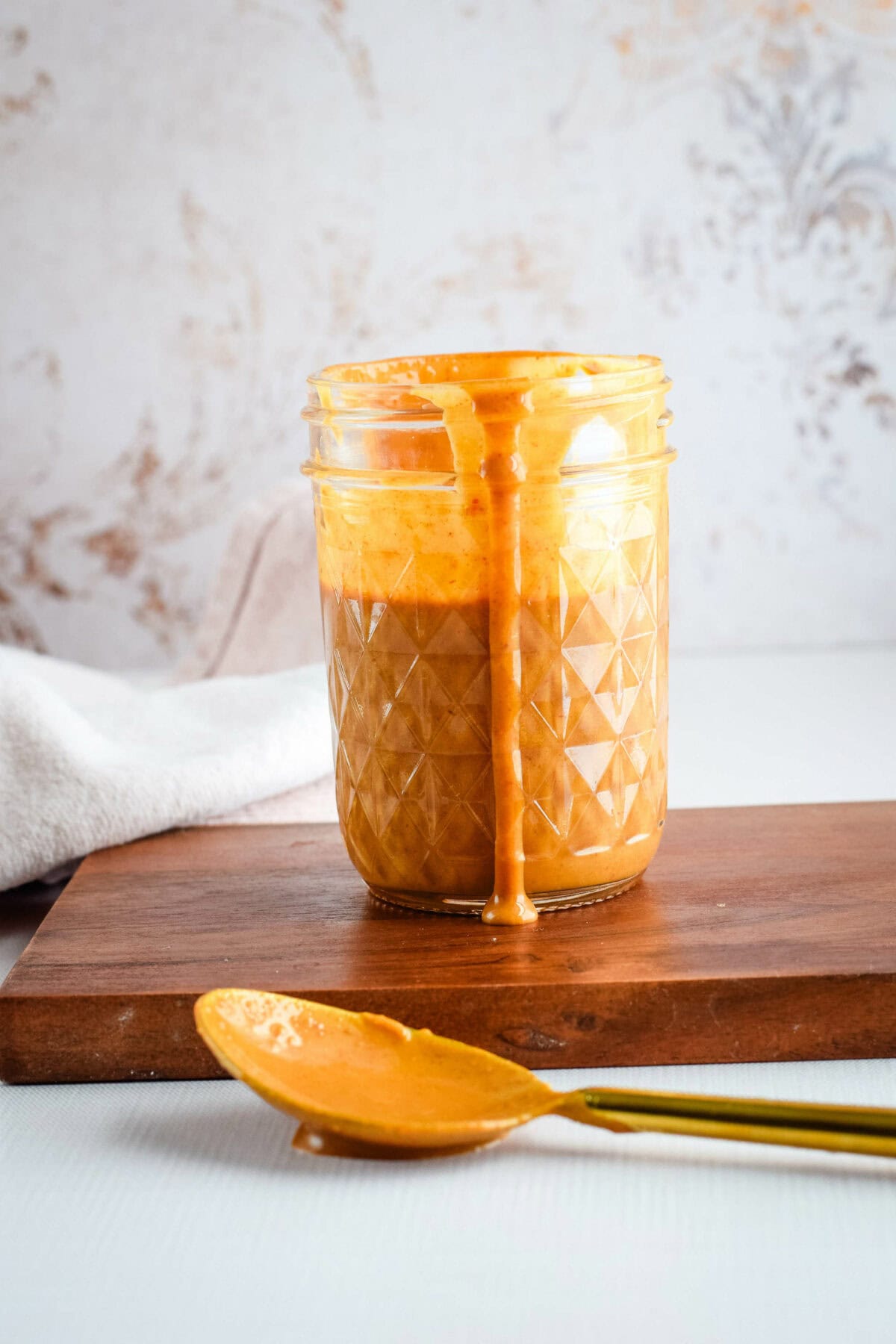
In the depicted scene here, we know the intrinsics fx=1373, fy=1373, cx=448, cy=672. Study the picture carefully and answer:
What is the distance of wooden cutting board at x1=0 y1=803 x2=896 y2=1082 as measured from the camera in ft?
1.46

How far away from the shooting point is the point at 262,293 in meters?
1.70

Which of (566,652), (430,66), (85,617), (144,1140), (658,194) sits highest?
(430,66)

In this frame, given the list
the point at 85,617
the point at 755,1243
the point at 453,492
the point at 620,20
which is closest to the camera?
the point at 755,1243

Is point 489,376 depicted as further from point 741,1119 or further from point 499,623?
point 741,1119

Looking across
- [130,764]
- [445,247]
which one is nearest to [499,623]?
[130,764]

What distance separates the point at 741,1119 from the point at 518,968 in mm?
106

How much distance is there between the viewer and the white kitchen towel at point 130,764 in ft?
1.98

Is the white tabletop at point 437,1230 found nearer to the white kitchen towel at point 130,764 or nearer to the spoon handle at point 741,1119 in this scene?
the spoon handle at point 741,1119

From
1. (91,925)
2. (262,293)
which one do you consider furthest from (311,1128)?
(262,293)

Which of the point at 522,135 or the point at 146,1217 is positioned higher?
the point at 522,135

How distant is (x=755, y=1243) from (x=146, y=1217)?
161mm

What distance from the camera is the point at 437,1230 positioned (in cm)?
36

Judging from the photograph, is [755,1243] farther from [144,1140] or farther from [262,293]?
[262,293]

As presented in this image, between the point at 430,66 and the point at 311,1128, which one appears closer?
the point at 311,1128
